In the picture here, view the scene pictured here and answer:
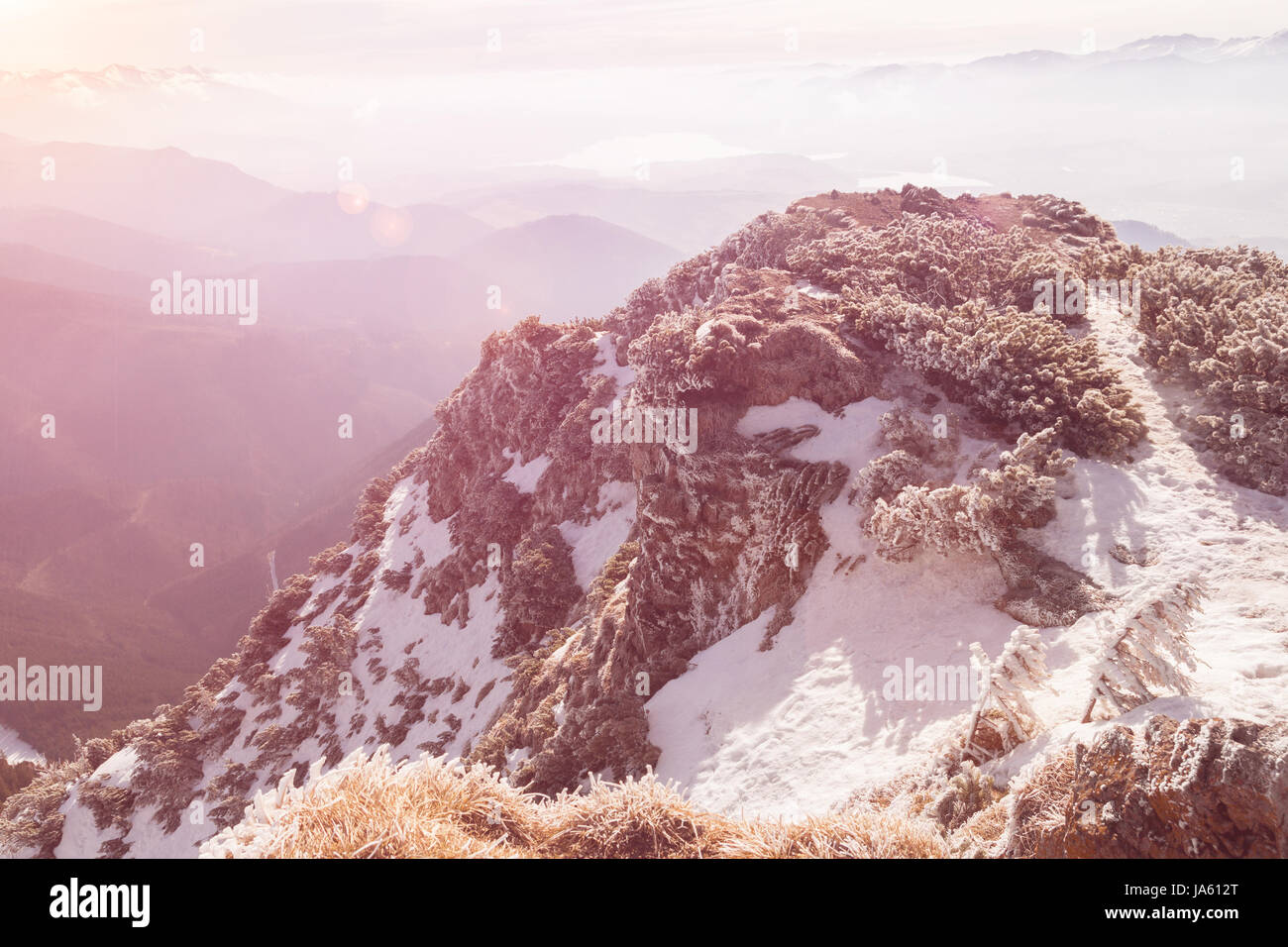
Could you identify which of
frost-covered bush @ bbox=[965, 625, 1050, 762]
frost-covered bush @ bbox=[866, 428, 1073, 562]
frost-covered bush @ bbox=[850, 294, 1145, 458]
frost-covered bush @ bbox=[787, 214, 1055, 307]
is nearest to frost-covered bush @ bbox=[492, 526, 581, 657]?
frost-covered bush @ bbox=[787, 214, 1055, 307]

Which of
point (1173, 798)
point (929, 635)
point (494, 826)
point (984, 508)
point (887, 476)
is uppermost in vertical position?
point (887, 476)

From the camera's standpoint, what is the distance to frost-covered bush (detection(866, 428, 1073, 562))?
17234 millimetres

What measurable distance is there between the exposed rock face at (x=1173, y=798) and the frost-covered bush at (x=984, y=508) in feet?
32.7

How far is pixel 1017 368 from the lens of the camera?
2211 centimetres

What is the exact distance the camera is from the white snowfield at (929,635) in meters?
12.2

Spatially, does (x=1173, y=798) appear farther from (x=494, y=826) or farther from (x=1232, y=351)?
(x=1232, y=351)

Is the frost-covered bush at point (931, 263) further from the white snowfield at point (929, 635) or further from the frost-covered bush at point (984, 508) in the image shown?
the frost-covered bush at point (984, 508)

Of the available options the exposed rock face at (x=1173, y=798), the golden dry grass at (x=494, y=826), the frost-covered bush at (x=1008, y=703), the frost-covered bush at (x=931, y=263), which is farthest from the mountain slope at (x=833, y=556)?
the golden dry grass at (x=494, y=826)

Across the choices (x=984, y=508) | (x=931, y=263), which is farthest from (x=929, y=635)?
(x=931, y=263)

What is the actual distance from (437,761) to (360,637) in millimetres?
47522

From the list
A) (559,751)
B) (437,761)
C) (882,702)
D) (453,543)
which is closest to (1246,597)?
(882,702)

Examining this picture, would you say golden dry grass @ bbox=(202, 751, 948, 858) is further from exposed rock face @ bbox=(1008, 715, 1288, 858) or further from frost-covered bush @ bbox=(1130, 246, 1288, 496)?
frost-covered bush @ bbox=(1130, 246, 1288, 496)

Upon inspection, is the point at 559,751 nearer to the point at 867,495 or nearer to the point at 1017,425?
the point at 867,495

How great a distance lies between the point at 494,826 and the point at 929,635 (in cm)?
1317
